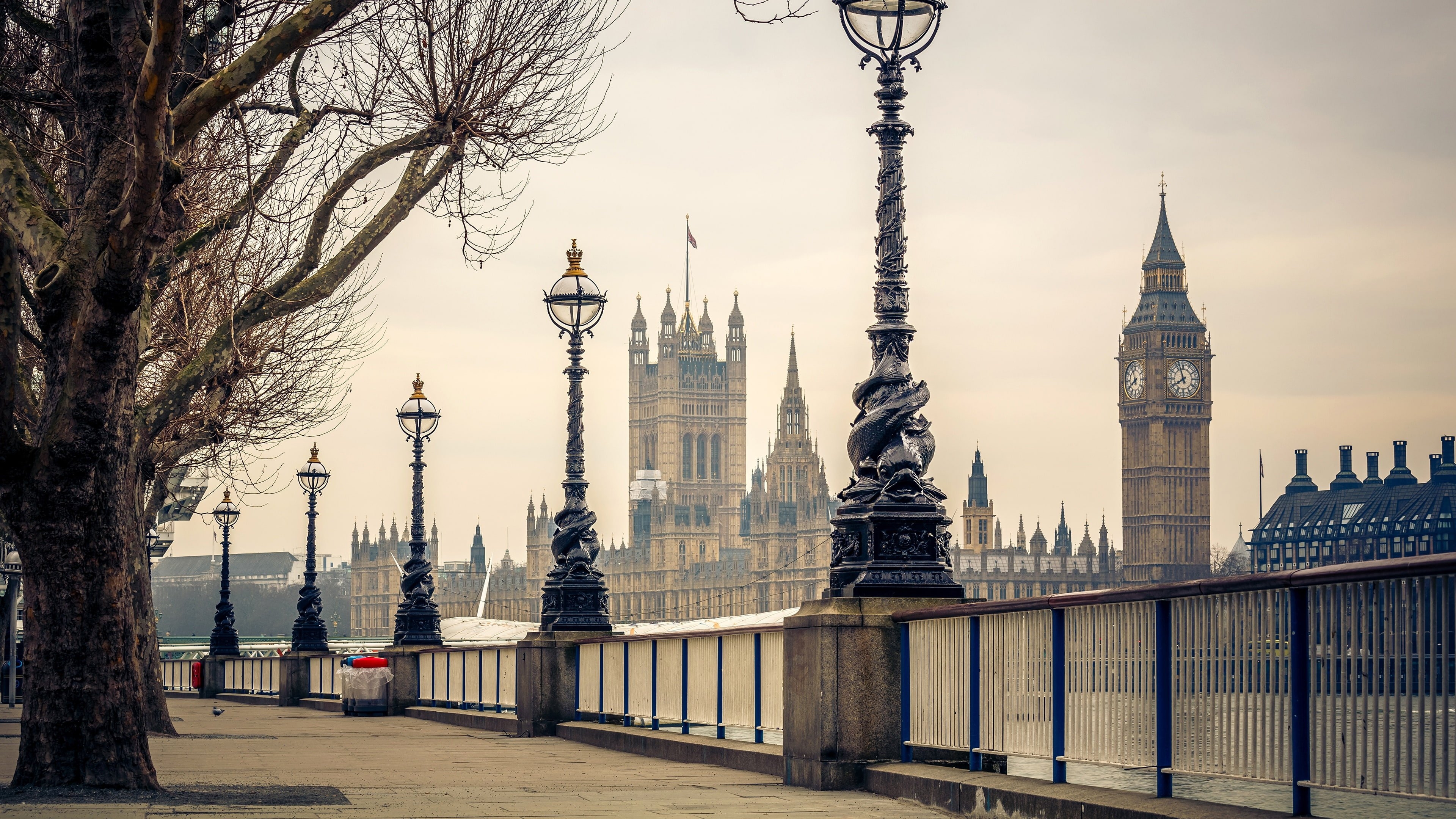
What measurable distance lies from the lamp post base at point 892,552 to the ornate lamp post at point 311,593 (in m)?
22.8

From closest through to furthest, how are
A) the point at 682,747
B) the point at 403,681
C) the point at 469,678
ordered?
the point at 682,747
the point at 469,678
the point at 403,681

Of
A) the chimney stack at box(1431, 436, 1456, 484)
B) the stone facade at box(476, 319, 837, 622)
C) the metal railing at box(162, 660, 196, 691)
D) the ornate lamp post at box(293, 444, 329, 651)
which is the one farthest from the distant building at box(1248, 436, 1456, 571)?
the ornate lamp post at box(293, 444, 329, 651)

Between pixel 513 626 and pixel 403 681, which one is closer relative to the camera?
pixel 403 681

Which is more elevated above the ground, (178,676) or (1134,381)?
(1134,381)

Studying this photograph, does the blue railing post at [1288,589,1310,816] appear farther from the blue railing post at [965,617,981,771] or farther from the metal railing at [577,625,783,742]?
the metal railing at [577,625,783,742]

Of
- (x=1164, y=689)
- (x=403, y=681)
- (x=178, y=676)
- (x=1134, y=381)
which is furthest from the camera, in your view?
(x=1134, y=381)

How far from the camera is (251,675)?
3916 cm

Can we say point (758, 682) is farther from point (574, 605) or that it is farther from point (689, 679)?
point (574, 605)

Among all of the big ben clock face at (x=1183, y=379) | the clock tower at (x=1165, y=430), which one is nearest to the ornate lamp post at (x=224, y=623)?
the clock tower at (x=1165, y=430)

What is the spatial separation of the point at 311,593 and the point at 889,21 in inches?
991

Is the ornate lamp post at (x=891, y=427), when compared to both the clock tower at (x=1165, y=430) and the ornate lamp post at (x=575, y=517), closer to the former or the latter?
the ornate lamp post at (x=575, y=517)

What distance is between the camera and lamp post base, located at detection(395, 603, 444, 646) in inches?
1096

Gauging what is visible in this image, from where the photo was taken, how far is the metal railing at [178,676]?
46.3 meters

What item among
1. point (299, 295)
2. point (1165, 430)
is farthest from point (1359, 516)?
point (299, 295)
